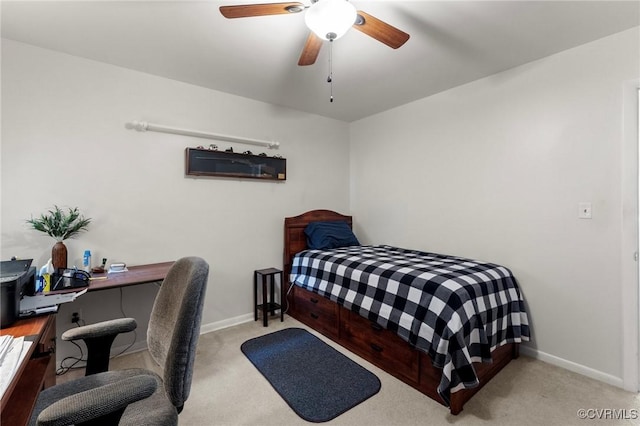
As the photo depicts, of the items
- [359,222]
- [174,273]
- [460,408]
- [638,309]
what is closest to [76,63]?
[174,273]

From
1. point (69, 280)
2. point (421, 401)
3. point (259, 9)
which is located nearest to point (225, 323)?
point (69, 280)

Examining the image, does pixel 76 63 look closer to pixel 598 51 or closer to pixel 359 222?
pixel 359 222

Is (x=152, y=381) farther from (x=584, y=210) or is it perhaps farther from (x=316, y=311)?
(x=584, y=210)

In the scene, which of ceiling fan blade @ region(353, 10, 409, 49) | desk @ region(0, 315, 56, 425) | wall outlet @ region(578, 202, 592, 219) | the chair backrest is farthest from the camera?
wall outlet @ region(578, 202, 592, 219)

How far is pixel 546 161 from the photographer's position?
2.42 meters

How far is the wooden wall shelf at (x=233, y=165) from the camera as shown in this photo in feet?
9.56

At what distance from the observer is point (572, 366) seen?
2281 mm

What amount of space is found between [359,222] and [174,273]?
304 cm

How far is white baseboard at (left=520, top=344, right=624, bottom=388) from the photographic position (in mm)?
2096

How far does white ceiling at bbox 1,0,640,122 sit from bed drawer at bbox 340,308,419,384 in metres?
2.19

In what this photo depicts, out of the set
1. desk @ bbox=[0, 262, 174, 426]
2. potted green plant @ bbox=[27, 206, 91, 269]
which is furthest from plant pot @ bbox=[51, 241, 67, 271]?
desk @ bbox=[0, 262, 174, 426]

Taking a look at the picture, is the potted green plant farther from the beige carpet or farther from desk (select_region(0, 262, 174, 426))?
the beige carpet

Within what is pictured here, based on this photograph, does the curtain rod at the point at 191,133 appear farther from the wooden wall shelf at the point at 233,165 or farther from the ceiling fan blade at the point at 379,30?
the ceiling fan blade at the point at 379,30

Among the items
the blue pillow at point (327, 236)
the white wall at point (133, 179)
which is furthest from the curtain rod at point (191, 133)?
the blue pillow at point (327, 236)
